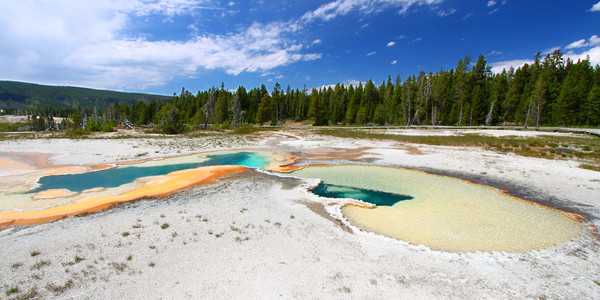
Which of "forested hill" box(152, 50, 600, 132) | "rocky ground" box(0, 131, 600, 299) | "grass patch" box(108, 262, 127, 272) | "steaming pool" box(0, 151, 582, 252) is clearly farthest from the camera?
"forested hill" box(152, 50, 600, 132)

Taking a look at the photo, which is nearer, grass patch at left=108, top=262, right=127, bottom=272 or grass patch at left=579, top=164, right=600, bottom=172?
grass patch at left=108, top=262, right=127, bottom=272

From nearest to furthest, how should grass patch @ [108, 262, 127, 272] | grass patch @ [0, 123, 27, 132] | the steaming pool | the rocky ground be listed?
the rocky ground < grass patch @ [108, 262, 127, 272] < the steaming pool < grass patch @ [0, 123, 27, 132]

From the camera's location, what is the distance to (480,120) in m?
59.6

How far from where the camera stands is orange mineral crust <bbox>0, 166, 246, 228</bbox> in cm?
916

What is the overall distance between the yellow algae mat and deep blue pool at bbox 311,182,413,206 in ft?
2.00

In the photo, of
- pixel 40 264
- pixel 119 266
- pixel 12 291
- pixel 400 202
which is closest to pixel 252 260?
pixel 119 266

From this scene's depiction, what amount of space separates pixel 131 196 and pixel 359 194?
483 inches

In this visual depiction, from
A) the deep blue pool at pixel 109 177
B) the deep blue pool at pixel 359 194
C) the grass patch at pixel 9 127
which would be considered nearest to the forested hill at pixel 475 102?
the deep blue pool at pixel 109 177

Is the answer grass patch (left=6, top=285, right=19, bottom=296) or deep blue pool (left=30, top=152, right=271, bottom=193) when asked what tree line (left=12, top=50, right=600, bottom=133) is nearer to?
deep blue pool (left=30, top=152, right=271, bottom=193)

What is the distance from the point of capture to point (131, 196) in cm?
1200

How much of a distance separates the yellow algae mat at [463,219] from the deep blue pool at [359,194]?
2.00ft

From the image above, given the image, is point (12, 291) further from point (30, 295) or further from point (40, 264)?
point (40, 264)

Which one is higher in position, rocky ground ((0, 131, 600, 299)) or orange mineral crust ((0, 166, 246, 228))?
orange mineral crust ((0, 166, 246, 228))

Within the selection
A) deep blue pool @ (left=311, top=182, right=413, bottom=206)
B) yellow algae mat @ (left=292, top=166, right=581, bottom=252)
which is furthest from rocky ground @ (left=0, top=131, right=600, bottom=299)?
deep blue pool @ (left=311, top=182, right=413, bottom=206)
